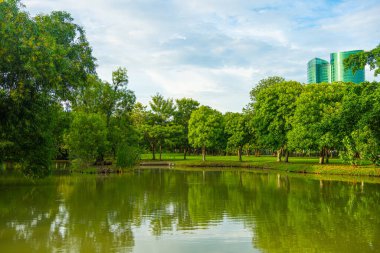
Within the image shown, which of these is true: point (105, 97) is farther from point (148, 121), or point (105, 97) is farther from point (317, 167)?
point (317, 167)

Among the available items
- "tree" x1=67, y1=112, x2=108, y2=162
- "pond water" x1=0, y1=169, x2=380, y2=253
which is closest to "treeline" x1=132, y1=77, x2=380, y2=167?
"pond water" x1=0, y1=169, x2=380, y2=253

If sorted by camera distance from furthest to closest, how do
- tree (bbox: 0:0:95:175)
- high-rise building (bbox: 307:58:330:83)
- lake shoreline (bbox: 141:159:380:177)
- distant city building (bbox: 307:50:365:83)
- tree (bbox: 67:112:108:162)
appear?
high-rise building (bbox: 307:58:330:83)
distant city building (bbox: 307:50:365:83)
tree (bbox: 67:112:108:162)
lake shoreline (bbox: 141:159:380:177)
tree (bbox: 0:0:95:175)

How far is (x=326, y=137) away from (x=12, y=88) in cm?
3819

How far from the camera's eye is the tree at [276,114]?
190 feet

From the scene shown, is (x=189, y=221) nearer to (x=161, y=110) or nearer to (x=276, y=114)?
(x=276, y=114)

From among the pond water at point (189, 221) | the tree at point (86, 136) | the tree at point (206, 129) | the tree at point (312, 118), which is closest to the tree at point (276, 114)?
the tree at point (312, 118)

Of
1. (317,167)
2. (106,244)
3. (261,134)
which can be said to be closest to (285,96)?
(261,134)

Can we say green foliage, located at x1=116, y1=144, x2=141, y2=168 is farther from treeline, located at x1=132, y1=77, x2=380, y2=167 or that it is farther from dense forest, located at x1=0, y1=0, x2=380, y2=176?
treeline, located at x1=132, y1=77, x2=380, y2=167

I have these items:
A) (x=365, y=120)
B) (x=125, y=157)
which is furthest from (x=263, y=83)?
(x=365, y=120)

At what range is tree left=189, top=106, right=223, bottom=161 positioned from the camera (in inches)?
2923

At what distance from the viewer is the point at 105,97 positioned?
59000 mm

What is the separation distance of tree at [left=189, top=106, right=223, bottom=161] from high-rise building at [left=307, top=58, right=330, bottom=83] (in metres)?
97.3

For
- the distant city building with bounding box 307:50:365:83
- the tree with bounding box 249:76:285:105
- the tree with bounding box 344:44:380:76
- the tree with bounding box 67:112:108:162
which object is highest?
the distant city building with bounding box 307:50:365:83

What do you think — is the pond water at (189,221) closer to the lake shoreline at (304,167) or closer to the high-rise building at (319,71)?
the lake shoreline at (304,167)
